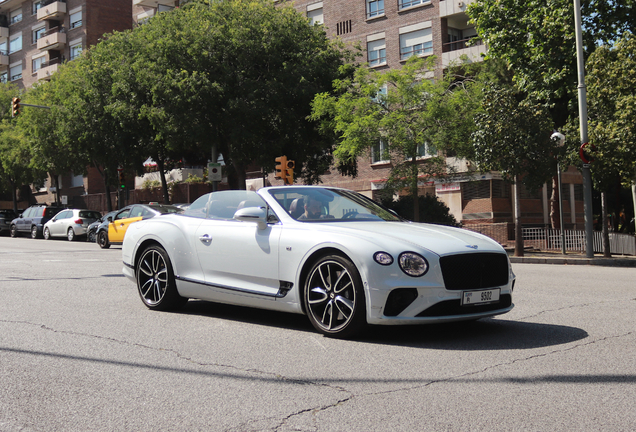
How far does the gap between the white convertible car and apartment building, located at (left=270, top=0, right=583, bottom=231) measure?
973 inches

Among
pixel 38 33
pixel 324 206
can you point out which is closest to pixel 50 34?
pixel 38 33

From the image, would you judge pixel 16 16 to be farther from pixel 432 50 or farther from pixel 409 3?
pixel 432 50

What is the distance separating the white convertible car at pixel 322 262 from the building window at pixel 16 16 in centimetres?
6644

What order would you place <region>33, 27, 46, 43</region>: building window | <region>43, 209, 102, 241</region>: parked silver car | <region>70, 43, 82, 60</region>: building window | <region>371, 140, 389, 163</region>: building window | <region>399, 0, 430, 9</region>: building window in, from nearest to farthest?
1. <region>371, 140, 389, 163</region>: building window
2. <region>43, 209, 102, 241</region>: parked silver car
3. <region>399, 0, 430, 9</region>: building window
4. <region>70, 43, 82, 60</region>: building window
5. <region>33, 27, 46, 43</region>: building window

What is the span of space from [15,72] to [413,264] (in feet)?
227

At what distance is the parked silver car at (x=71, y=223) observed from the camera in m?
31.3

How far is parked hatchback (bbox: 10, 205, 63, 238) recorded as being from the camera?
35684mm

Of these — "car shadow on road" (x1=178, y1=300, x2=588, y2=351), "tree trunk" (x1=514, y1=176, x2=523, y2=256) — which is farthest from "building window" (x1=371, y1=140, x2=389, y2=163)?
"car shadow on road" (x1=178, y1=300, x2=588, y2=351)

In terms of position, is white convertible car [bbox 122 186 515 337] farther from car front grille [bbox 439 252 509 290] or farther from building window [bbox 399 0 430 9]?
building window [bbox 399 0 430 9]

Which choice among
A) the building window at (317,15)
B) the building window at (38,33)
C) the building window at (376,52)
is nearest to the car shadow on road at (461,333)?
the building window at (376,52)

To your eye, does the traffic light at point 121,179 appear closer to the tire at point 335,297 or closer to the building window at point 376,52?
the building window at point 376,52

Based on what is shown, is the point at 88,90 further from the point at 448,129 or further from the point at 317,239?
the point at 317,239

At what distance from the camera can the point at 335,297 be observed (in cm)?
589

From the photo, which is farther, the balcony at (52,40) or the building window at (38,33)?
the building window at (38,33)
